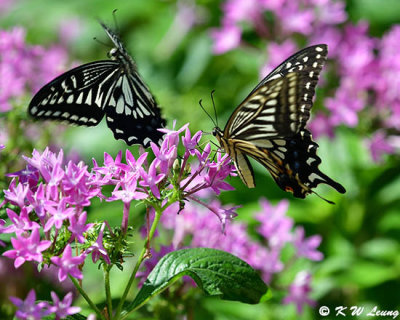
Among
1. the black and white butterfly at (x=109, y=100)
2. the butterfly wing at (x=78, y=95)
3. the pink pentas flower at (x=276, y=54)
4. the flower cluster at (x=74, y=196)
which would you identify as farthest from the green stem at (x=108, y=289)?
the pink pentas flower at (x=276, y=54)

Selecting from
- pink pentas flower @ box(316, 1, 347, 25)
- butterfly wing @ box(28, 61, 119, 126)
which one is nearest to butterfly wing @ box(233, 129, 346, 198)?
butterfly wing @ box(28, 61, 119, 126)

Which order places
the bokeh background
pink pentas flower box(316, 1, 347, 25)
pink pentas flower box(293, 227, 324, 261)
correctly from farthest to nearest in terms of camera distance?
1. pink pentas flower box(316, 1, 347, 25)
2. the bokeh background
3. pink pentas flower box(293, 227, 324, 261)

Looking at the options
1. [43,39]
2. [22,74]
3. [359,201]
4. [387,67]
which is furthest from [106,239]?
[43,39]

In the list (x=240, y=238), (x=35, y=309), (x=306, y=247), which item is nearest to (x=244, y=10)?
(x=306, y=247)

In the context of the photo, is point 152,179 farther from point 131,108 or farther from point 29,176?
point 131,108

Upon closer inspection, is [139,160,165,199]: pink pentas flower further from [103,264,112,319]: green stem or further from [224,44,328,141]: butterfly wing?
[224,44,328,141]: butterfly wing
